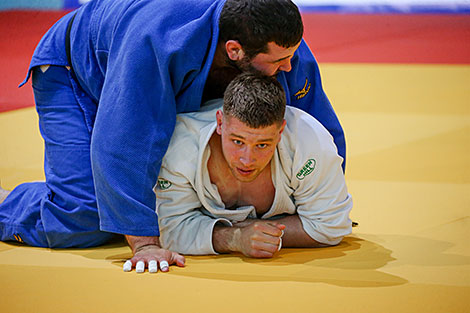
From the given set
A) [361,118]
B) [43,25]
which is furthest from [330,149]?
[43,25]

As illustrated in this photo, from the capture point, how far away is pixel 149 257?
262 cm

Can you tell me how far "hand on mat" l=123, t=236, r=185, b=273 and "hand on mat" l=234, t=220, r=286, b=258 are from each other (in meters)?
0.28

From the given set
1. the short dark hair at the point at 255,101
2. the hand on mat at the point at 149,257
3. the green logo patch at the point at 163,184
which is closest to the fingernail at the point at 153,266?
the hand on mat at the point at 149,257

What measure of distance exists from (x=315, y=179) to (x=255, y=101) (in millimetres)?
461

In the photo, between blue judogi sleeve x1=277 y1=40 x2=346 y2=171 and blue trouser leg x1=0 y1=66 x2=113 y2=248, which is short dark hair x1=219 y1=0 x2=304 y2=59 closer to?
blue judogi sleeve x1=277 y1=40 x2=346 y2=171

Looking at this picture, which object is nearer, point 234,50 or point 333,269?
point 333,269

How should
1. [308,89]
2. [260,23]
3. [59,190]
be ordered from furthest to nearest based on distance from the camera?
[308,89], [59,190], [260,23]

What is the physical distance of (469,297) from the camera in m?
2.27

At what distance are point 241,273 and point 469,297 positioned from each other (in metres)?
0.84

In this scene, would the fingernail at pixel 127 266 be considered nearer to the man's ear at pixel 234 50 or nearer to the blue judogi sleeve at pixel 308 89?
the man's ear at pixel 234 50

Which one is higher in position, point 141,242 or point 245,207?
point 245,207

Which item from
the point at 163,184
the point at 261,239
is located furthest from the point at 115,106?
the point at 261,239

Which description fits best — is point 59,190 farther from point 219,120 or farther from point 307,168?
point 307,168

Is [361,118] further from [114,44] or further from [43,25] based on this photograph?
[114,44]
